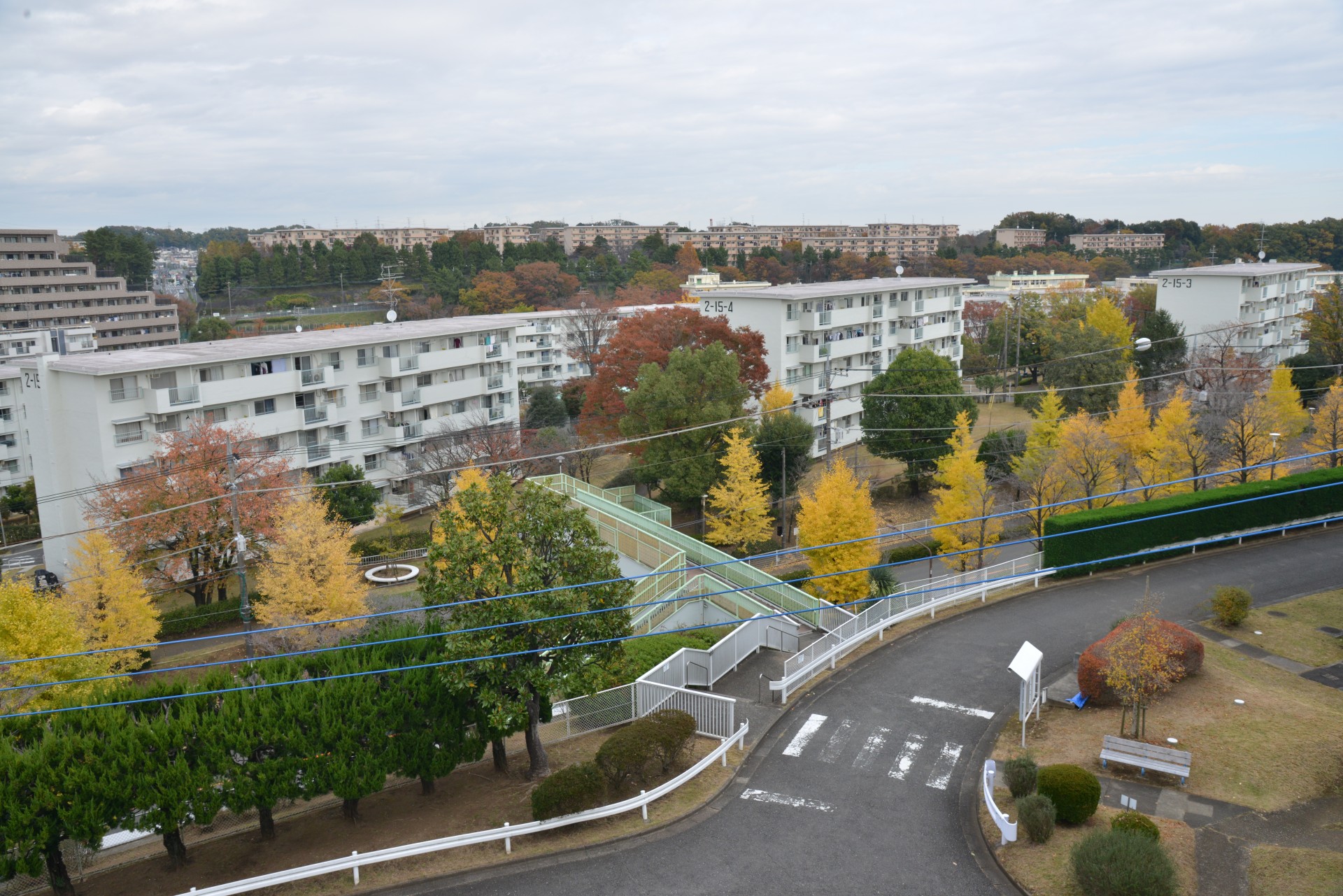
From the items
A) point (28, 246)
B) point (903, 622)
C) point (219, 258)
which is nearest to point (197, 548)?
point (903, 622)

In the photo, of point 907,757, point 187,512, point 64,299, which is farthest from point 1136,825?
point 64,299

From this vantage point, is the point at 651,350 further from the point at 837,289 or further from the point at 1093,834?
the point at 1093,834

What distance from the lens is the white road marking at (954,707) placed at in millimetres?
17156

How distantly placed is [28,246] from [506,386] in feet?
179

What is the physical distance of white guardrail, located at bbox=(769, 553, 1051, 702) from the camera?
61.0 feet

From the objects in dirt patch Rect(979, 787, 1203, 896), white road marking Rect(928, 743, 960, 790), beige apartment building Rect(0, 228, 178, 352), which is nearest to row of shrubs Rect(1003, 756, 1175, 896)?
dirt patch Rect(979, 787, 1203, 896)

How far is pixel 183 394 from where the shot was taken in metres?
35.0

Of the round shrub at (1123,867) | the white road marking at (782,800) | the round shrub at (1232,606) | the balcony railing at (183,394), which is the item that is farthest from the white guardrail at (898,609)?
the balcony railing at (183,394)

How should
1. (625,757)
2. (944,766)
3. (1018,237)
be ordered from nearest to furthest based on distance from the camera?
(625,757) → (944,766) → (1018,237)

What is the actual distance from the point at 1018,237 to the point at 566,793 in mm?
156094

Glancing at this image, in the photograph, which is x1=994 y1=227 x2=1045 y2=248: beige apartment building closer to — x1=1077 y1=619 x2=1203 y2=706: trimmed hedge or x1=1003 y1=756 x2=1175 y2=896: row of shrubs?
x1=1077 y1=619 x2=1203 y2=706: trimmed hedge

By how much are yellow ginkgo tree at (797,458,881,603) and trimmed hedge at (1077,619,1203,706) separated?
8330 millimetres

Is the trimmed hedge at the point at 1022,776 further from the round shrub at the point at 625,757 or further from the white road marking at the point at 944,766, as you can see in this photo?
the round shrub at the point at 625,757

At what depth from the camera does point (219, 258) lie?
94.2 metres
